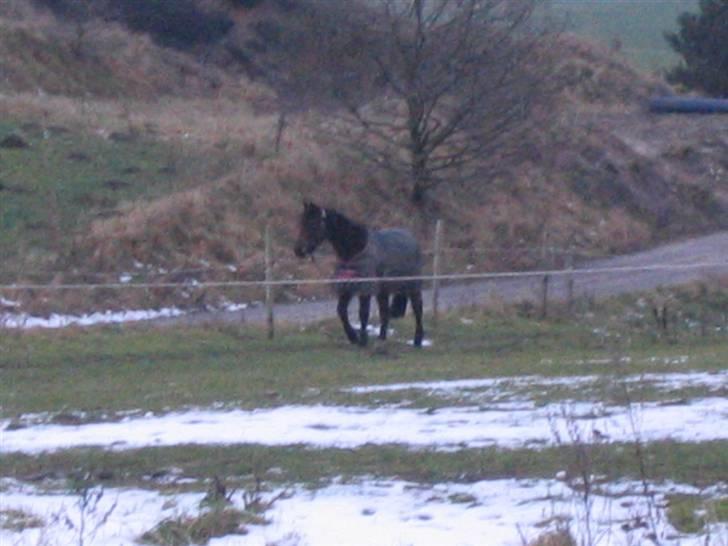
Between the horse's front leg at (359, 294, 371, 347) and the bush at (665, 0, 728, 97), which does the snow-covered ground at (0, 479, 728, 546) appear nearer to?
the horse's front leg at (359, 294, 371, 347)

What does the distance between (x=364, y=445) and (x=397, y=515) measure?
2.55 metres

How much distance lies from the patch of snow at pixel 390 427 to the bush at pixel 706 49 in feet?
150

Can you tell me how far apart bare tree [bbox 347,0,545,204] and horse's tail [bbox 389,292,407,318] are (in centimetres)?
1208

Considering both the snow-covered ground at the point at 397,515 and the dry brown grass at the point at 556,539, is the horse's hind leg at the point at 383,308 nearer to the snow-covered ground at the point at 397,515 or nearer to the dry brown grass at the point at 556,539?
the snow-covered ground at the point at 397,515

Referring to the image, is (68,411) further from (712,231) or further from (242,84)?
(242,84)

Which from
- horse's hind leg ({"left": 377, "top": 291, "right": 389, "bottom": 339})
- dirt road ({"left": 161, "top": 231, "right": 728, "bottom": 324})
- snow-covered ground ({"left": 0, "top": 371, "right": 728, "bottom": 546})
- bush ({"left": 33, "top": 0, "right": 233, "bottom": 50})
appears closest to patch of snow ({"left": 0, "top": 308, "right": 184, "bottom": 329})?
dirt road ({"left": 161, "top": 231, "right": 728, "bottom": 324})

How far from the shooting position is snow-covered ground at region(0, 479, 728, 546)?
8195 millimetres

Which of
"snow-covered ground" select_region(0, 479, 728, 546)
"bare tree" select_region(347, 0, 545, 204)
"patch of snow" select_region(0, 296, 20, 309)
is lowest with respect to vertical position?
"snow-covered ground" select_region(0, 479, 728, 546)

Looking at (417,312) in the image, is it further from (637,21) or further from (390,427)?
(637,21)

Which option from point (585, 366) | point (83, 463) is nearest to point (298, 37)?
point (585, 366)

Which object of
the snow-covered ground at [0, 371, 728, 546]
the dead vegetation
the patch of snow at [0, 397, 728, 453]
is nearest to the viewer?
the snow-covered ground at [0, 371, 728, 546]

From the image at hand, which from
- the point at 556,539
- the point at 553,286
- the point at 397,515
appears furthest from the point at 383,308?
the point at 556,539

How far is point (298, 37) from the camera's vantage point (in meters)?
38.3

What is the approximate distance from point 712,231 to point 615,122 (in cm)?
A: 672
